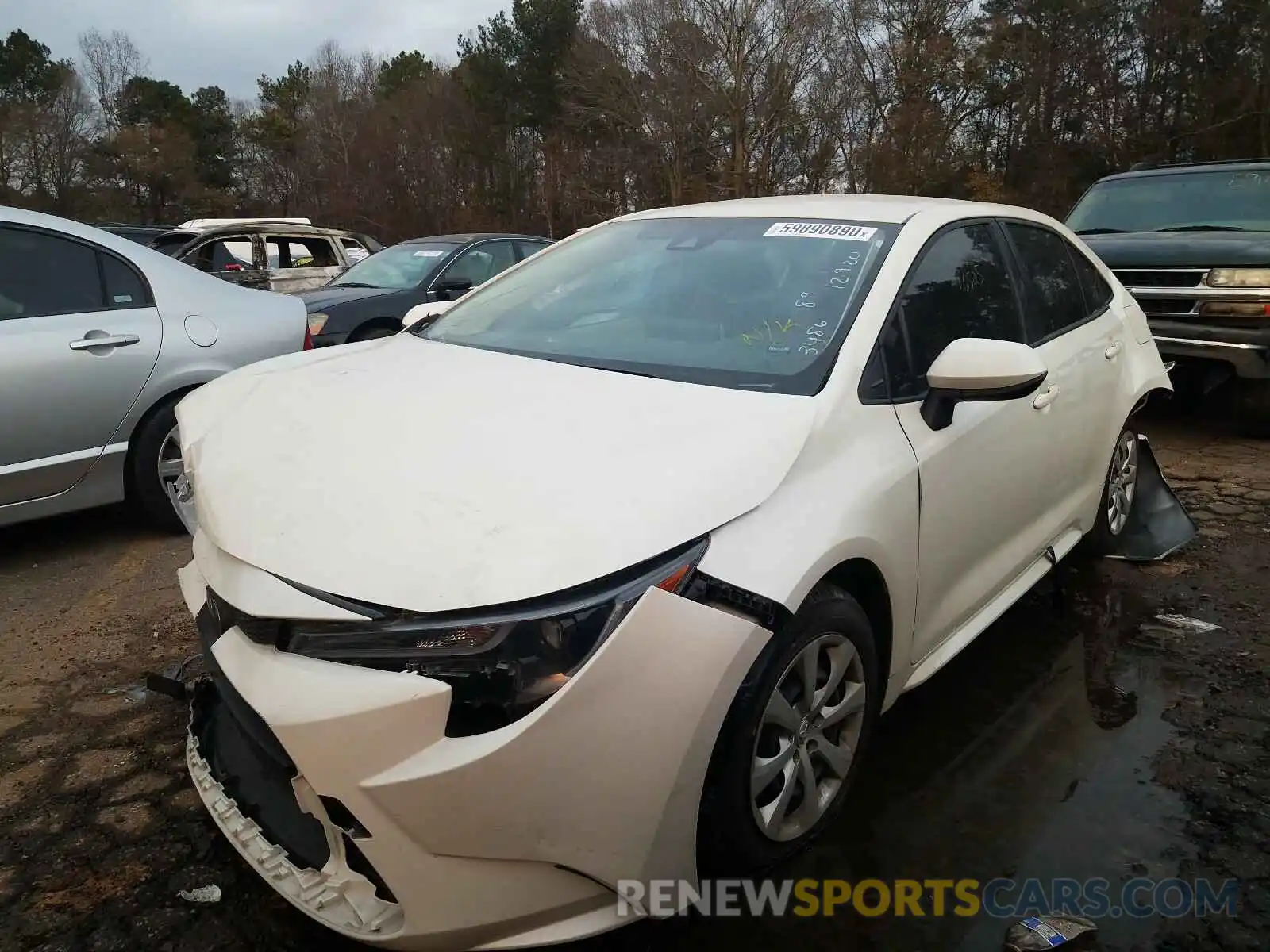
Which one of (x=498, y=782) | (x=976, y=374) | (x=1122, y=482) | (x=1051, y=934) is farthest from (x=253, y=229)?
(x=1051, y=934)

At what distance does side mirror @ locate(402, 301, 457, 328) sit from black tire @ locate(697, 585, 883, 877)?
1966 mm

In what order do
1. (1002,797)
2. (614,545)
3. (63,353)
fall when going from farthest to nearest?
(63,353)
(1002,797)
(614,545)

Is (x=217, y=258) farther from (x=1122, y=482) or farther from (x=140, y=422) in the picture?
(x=1122, y=482)

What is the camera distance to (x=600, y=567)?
1677 millimetres

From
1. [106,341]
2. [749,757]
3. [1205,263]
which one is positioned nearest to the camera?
[749,757]

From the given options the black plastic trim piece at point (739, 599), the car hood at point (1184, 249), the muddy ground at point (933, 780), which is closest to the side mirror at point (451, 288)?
the muddy ground at point (933, 780)

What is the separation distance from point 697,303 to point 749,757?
1.42 m

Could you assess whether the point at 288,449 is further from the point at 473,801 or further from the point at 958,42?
the point at 958,42

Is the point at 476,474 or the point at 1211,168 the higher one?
the point at 1211,168

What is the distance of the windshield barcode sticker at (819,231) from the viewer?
279cm

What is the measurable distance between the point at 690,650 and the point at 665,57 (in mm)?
34080

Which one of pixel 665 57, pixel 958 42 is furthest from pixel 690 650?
pixel 665 57

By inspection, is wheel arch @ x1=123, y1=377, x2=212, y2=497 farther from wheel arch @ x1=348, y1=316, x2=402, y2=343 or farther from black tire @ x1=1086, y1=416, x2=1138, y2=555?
black tire @ x1=1086, y1=416, x2=1138, y2=555

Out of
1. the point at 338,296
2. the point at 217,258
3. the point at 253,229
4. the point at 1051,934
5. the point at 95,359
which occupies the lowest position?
the point at 1051,934
